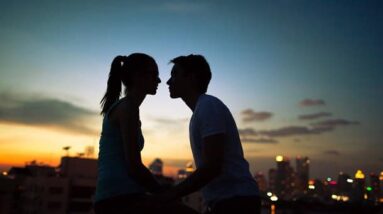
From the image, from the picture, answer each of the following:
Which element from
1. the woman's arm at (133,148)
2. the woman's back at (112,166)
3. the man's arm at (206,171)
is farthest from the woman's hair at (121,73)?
the man's arm at (206,171)

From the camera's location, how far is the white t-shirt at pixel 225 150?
3.26 meters

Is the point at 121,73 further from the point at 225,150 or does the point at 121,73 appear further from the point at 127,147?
the point at 225,150

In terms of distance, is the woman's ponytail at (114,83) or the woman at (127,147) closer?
the woman at (127,147)

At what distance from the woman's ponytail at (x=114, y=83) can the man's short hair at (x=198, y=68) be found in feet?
2.21

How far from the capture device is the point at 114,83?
4.02 meters

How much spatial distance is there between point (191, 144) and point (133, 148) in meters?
0.50

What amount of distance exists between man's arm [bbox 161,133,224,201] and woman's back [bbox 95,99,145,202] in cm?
47

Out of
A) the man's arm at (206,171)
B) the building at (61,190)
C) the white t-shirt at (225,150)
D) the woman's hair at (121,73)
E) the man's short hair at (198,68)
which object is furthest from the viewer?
the building at (61,190)

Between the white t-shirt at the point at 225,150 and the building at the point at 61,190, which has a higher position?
the building at the point at 61,190

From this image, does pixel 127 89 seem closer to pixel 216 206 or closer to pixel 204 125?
pixel 204 125

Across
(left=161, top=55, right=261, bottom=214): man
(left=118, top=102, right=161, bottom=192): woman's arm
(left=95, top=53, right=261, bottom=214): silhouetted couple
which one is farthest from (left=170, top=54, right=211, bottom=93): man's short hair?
(left=118, top=102, right=161, bottom=192): woman's arm

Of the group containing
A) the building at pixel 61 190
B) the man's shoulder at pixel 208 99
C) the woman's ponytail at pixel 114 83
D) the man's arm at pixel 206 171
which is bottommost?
the man's arm at pixel 206 171

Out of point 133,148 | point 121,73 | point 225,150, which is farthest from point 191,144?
point 121,73

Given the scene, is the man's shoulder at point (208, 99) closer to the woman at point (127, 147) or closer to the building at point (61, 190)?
the woman at point (127, 147)
